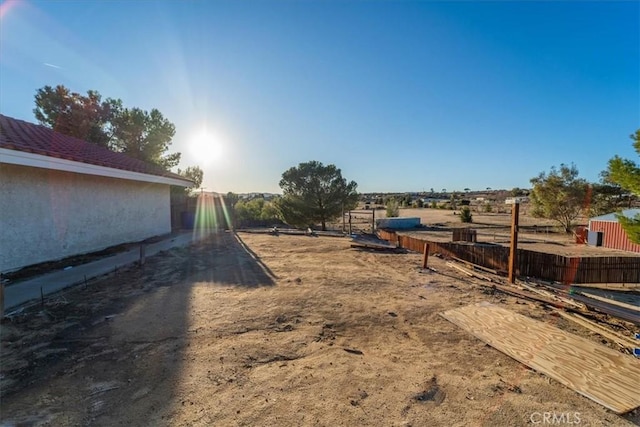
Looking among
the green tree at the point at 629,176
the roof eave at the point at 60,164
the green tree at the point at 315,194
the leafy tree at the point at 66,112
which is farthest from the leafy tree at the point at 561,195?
the leafy tree at the point at 66,112

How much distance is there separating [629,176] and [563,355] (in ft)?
10.3

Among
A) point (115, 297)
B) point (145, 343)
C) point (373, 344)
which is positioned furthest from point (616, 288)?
point (115, 297)

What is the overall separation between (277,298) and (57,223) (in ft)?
22.4

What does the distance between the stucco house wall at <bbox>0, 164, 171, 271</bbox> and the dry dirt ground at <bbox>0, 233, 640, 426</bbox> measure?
2.91m

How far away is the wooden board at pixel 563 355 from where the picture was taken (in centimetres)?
284

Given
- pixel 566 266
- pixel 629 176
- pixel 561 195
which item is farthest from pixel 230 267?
pixel 561 195

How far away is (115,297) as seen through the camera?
5.50 metres

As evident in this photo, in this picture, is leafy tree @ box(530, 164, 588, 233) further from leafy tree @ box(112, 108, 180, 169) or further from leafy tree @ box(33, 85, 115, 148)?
leafy tree @ box(33, 85, 115, 148)

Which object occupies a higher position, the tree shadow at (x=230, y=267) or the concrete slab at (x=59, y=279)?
the concrete slab at (x=59, y=279)

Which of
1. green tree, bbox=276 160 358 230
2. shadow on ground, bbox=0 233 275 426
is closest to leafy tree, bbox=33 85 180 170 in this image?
green tree, bbox=276 160 358 230

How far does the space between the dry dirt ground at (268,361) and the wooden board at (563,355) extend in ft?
0.47

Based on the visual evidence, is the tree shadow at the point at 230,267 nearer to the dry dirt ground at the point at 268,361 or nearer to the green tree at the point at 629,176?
the dry dirt ground at the point at 268,361

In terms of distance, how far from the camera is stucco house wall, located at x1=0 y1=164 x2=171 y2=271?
7.01 m

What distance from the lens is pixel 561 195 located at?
24.0m
